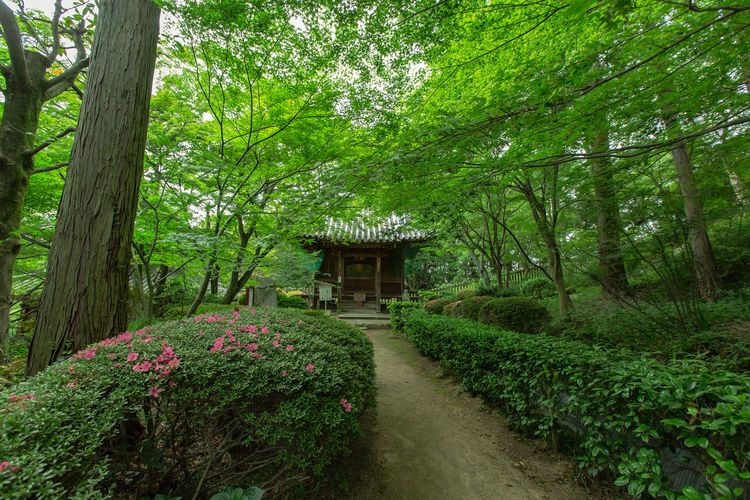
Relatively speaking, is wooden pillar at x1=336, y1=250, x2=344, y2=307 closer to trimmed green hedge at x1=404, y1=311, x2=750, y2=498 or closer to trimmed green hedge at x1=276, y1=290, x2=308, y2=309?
trimmed green hedge at x1=276, y1=290, x2=308, y2=309

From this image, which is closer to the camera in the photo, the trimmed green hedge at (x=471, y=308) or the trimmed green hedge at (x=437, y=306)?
the trimmed green hedge at (x=471, y=308)

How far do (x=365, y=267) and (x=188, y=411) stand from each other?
12.3 metres

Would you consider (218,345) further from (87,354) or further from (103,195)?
(103,195)

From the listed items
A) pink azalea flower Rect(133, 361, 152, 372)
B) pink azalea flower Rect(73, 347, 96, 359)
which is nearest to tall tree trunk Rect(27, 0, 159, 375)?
pink azalea flower Rect(73, 347, 96, 359)

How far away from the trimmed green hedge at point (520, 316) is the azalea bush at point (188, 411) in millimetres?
4049

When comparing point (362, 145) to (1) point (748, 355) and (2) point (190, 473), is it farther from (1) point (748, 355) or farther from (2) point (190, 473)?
(1) point (748, 355)

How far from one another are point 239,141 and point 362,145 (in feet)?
5.50

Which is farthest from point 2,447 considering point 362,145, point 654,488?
point 362,145

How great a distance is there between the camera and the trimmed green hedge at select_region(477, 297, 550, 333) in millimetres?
5129

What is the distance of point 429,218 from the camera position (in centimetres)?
544

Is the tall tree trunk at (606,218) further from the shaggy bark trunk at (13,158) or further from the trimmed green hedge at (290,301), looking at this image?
the trimmed green hedge at (290,301)

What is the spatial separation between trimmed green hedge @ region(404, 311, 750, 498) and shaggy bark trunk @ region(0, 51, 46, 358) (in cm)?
561

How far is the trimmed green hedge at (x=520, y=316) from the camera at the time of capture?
16.8 feet

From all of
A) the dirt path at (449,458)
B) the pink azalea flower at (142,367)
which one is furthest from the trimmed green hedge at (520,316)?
the pink azalea flower at (142,367)
